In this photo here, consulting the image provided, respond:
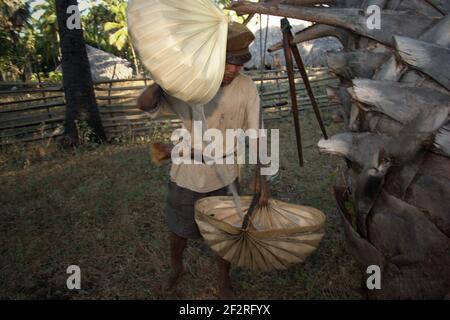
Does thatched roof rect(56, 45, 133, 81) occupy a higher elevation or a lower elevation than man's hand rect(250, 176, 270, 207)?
lower

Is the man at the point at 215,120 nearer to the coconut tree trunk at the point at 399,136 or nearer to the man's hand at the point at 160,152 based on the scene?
the man's hand at the point at 160,152

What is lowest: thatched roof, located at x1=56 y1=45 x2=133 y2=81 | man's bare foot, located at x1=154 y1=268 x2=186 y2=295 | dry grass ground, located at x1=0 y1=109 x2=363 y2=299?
thatched roof, located at x1=56 y1=45 x2=133 y2=81

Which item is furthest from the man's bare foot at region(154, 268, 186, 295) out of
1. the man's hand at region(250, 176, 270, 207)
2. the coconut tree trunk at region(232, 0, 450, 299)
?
the coconut tree trunk at region(232, 0, 450, 299)

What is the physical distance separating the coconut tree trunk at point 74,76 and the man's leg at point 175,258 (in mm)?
4572

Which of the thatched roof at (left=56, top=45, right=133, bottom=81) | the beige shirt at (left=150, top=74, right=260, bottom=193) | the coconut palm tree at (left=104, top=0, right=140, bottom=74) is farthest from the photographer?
the coconut palm tree at (left=104, top=0, right=140, bottom=74)

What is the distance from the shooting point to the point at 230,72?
7.00 ft

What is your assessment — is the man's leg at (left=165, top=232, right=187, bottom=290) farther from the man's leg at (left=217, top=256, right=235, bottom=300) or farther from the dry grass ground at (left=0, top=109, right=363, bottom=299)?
the man's leg at (left=217, top=256, right=235, bottom=300)

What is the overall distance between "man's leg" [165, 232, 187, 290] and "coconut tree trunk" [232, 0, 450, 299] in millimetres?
1296

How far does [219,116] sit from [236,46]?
0.46 metres

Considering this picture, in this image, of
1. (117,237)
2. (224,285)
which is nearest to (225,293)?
(224,285)

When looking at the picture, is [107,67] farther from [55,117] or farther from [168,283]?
[168,283]

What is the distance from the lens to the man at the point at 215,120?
6.82ft

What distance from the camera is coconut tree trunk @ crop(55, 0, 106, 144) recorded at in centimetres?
615

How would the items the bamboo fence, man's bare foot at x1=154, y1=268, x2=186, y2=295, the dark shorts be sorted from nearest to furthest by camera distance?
the dark shorts → man's bare foot at x1=154, y1=268, x2=186, y2=295 → the bamboo fence
